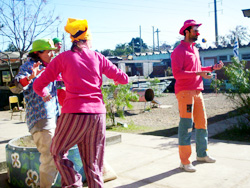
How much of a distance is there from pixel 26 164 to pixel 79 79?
170cm

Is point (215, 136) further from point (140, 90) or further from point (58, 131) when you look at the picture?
point (140, 90)

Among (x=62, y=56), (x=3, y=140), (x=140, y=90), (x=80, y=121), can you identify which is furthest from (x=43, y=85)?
(x=140, y=90)

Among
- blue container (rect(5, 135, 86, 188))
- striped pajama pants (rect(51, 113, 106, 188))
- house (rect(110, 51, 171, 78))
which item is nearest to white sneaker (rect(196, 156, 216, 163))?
blue container (rect(5, 135, 86, 188))

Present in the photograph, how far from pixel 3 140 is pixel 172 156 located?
12.6 feet

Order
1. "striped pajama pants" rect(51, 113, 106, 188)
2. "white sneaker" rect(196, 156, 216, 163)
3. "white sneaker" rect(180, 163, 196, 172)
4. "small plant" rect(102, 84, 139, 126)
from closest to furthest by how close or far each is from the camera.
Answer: "striped pajama pants" rect(51, 113, 106, 188) < "white sneaker" rect(180, 163, 196, 172) < "white sneaker" rect(196, 156, 216, 163) < "small plant" rect(102, 84, 139, 126)

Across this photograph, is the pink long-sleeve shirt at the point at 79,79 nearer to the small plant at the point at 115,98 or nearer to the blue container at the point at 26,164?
the blue container at the point at 26,164

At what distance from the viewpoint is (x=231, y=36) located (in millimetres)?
40625

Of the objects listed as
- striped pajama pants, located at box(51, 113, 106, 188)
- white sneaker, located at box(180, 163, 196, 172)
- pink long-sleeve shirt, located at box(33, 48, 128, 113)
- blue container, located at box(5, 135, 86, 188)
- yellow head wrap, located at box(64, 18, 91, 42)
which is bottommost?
white sneaker, located at box(180, 163, 196, 172)

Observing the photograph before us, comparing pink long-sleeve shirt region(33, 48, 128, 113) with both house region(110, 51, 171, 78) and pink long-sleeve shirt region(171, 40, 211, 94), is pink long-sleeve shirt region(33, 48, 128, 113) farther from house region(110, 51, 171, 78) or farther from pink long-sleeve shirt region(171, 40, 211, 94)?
house region(110, 51, 171, 78)

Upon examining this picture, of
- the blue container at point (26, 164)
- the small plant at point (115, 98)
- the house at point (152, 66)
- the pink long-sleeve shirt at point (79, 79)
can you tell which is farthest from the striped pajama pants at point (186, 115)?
the house at point (152, 66)

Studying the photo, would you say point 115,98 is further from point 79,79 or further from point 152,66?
point 152,66

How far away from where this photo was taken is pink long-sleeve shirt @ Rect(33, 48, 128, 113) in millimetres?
2672

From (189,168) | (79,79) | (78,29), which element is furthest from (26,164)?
(189,168)

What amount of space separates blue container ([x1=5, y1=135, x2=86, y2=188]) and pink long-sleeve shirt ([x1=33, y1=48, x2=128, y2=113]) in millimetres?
1237
